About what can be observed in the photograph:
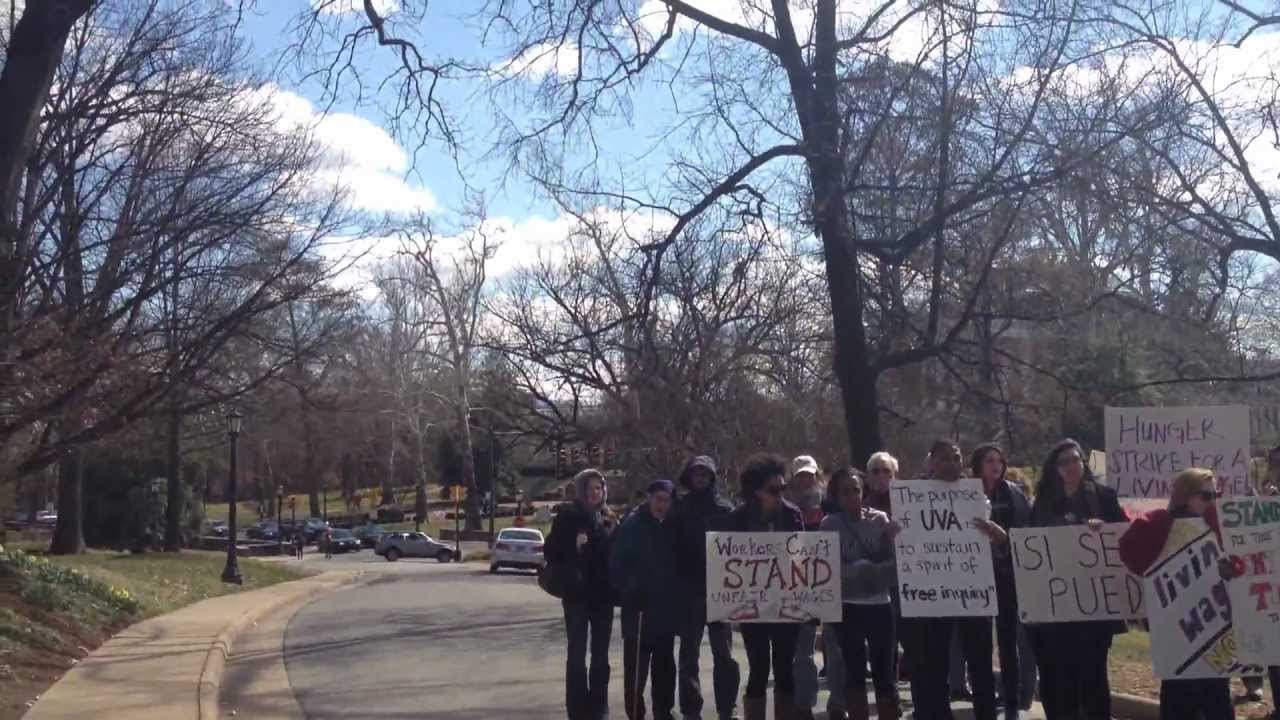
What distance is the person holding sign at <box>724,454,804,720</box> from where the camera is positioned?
8.78 m

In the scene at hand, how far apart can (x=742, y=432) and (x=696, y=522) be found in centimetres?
1774

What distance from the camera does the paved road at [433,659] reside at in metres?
11.5

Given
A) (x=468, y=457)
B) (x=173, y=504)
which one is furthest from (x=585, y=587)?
(x=468, y=457)

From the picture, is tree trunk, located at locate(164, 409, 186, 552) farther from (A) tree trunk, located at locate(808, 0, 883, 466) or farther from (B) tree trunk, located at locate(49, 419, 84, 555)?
(A) tree trunk, located at locate(808, 0, 883, 466)

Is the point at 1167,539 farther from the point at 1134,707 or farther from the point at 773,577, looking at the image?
the point at 1134,707

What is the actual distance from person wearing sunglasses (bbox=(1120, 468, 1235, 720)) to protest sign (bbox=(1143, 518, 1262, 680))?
5 cm

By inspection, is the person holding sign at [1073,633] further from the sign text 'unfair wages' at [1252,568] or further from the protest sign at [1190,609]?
the sign text 'unfair wages' at [1252,568]

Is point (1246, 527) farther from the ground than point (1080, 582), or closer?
farther from the ground

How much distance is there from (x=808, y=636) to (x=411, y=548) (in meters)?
54.2

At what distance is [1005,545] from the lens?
889 cm

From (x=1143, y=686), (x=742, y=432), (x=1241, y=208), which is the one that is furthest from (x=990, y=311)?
(x=742, y=432)

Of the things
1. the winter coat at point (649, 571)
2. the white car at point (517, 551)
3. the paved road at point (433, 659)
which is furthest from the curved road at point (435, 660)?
the white car at point (517, 551)

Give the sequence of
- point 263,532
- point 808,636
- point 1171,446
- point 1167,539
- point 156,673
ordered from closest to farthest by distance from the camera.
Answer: point 1167,539, point 808,636, point 1171,446, point 156,673, point 263,532

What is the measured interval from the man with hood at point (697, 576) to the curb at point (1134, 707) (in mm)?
2971
